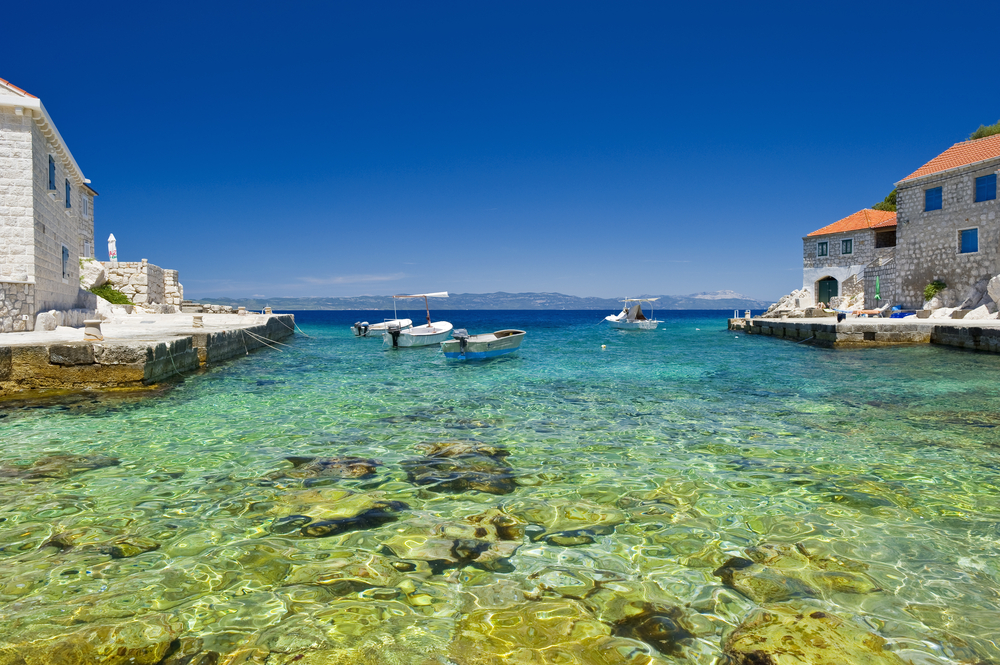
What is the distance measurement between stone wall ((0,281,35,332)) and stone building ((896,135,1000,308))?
3561 centimetres

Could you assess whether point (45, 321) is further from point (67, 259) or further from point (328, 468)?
point (328, 468)

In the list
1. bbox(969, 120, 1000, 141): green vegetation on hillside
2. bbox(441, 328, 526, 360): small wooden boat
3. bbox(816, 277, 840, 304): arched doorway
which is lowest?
bbox(441, 328, 526, 360): small wooden boat

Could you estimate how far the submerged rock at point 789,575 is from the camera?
125 inches

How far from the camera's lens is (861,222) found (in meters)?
36.7

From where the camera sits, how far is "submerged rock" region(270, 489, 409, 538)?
4090mm

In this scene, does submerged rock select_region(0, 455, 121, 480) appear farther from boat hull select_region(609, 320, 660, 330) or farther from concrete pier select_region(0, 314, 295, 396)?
boat hull select_region(609, 320, 660, 330)

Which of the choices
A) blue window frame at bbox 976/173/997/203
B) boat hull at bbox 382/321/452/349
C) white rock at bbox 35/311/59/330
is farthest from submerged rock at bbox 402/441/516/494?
blue window frame at bbox 976/173/997/203

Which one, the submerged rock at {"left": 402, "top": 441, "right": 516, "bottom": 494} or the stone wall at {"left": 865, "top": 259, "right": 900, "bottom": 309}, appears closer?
the submerged rock at {"left": 402, "top": 441, "right": 516, "bottom": 494}

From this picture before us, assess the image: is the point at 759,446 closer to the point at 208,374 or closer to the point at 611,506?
the point at 611,506

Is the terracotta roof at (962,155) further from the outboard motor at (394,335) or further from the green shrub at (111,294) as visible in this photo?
the green shrub at (111,294)

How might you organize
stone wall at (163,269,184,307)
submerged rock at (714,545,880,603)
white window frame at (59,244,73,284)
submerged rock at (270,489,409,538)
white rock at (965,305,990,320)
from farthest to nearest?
stone wall at (163,269,184,307)
white rock at (965,305,990,320)
white window frame at (59,244,73,284)
submerged rock at (270,489,409,538)
submerged rock at (714,545,880,603)

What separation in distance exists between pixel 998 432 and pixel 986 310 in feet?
70.1

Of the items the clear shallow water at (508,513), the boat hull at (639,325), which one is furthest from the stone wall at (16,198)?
the boat hull at (639,325)

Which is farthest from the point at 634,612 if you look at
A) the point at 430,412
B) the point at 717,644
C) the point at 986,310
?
the point at 986,310
